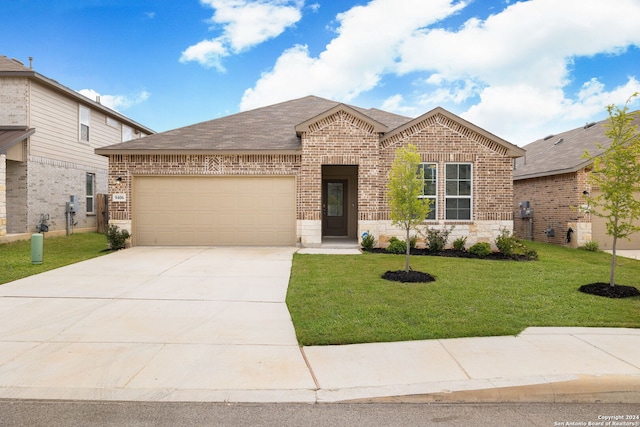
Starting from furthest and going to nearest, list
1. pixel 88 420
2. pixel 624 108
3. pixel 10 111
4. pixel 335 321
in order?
1. pixel 10 111
2. pixel 624 108
3. pixel 335 321
4. pixel 88 420

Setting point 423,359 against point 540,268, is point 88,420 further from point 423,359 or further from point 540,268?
point 540,268

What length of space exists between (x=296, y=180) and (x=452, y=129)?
565 centimetres

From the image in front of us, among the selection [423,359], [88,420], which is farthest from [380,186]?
[88,420]

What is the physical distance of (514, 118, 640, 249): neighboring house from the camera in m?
14.9

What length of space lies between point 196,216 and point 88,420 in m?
10.9

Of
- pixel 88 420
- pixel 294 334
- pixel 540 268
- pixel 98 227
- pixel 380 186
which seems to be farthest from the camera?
pixel 98 227

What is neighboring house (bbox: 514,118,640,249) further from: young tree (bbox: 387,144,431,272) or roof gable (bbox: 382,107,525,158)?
young tree (bbox: 387,144,431,272)

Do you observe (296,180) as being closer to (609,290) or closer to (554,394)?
(609,290)

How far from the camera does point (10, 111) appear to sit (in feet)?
50.2

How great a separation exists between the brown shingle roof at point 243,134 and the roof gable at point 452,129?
216 centimetres

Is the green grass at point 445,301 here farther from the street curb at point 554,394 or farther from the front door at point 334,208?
the front door at point 334,208

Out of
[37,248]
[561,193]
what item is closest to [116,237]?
[37,248]

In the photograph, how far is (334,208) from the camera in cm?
1633

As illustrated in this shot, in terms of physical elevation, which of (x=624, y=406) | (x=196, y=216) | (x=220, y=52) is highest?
(x=220, y=52)
